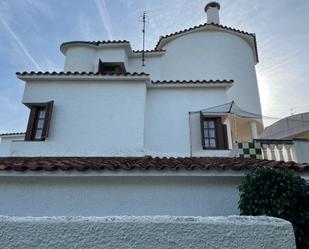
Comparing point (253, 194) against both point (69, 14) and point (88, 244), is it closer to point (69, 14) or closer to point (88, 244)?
point (88, 244)

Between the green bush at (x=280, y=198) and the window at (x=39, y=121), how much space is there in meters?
8.49

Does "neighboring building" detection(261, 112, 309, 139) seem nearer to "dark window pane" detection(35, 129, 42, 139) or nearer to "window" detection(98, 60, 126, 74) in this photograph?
"window" detection(98, 60, 126, 74)

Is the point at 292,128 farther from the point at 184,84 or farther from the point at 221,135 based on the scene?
the point at 184,84


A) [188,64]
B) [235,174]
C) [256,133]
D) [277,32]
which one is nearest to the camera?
[235,174]

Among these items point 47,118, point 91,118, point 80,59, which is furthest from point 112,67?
point 47,118

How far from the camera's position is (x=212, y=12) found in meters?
15.8

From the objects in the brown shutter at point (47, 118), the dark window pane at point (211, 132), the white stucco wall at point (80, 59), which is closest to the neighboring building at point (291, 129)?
the dark window pane at point (211, 132)

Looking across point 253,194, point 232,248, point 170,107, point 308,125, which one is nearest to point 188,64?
point 170,107

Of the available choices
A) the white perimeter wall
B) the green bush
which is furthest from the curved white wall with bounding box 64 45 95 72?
the green bush

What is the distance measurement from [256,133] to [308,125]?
415 centimetres

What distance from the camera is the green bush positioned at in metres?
3.95

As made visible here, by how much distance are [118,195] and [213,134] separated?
20.0 feet

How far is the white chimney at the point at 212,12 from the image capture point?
15578mm

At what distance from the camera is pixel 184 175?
17.9ft
